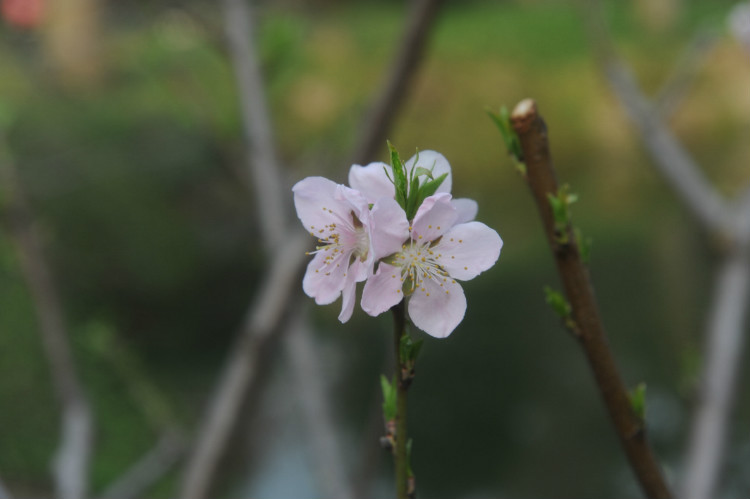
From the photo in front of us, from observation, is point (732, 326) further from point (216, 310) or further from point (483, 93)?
point (483, 93)

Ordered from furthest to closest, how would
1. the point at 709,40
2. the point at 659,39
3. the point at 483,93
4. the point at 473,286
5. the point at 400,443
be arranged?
the point at 659,39 → the point at 483,93 → the point at 473,286 → the point at 709,40 → the point at 400,443

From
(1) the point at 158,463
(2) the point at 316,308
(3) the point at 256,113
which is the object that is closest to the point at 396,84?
(3) the point at 256,113

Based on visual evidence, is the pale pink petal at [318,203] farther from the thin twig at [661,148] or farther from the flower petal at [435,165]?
the thin twig at [661,148]

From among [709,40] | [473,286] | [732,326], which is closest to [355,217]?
[732,326]

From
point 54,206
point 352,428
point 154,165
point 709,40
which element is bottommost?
point 352,428


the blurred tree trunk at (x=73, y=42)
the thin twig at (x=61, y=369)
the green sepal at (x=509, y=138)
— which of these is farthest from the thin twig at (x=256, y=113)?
the blurred tree trunk at (x=73, y=42)

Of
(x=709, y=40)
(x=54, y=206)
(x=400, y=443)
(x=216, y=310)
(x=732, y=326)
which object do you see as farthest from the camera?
(x=216, y=310)

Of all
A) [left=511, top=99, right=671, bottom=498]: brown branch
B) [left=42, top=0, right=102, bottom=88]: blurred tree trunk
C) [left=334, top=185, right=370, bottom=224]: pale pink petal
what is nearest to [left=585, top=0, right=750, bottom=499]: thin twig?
[left=511, top=99, right=671, bottom=498]: brown branch

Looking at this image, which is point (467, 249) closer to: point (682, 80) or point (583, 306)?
point (583, 306)
